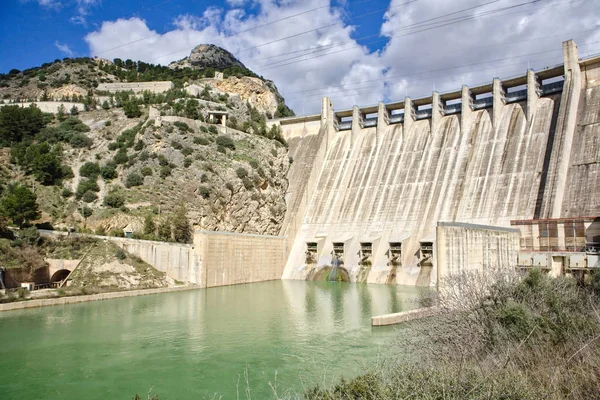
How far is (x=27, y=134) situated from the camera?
128ft

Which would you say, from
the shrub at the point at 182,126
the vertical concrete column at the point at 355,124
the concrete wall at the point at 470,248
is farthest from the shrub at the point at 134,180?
the concrete wall at the point at 470,248

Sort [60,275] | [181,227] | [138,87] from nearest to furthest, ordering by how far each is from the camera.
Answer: [60,275] → [181,227] → [138,87]

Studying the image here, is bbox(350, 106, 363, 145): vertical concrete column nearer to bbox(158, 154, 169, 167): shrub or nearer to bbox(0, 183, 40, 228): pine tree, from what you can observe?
bbox(158, 154, 169, 167): shrub

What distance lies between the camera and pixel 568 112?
87.0ft

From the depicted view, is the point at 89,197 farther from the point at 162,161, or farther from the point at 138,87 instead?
the point at 138,87

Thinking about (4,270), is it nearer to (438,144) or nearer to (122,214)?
(122,214)

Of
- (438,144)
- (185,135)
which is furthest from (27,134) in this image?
(438,144)

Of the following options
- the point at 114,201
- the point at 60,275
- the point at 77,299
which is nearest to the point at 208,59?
the point at 114,201

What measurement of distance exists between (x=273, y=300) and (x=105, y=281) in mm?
7751

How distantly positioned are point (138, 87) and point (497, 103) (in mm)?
42131

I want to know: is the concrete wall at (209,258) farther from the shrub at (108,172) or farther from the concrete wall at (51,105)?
the concrete wall at (51,105)

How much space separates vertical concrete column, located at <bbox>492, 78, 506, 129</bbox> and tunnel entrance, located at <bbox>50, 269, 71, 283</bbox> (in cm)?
2573

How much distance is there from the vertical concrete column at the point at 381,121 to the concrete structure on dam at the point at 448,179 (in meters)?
0.11

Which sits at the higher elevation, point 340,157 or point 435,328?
point 340,157
